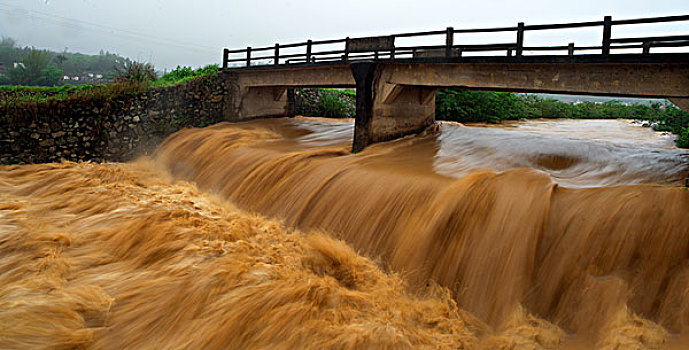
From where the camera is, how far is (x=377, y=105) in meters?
11.9

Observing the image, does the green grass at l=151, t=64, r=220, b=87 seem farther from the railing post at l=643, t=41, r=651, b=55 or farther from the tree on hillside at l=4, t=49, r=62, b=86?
the railing post at l=643, t=41, r=651, b=55

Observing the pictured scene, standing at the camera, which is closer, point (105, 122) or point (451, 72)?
point (451, 72)

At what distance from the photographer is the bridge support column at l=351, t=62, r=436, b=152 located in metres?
11.8

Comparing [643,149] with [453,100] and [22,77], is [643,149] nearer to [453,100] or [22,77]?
[453,100]

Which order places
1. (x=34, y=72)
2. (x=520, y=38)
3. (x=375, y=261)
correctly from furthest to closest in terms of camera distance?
(x=34, y=72)
(x=520, y=38)
(x=375, y=261)

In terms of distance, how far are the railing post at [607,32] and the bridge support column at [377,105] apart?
480 centimetres

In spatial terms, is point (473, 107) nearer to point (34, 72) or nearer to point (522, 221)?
point (522, 221)

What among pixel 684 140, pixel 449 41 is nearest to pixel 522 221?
pixel 449 41

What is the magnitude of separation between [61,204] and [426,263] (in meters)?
7.46

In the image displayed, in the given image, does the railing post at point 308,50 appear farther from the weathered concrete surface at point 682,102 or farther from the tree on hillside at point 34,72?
the tree on hillside at point 34,72

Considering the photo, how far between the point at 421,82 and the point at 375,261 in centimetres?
596

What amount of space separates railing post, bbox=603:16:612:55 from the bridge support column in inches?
189

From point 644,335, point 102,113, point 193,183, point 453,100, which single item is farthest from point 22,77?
point 644,335

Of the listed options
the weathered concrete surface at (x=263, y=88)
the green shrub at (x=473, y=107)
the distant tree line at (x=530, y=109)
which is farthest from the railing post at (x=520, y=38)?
the green shrub at (x=473, y=107)
